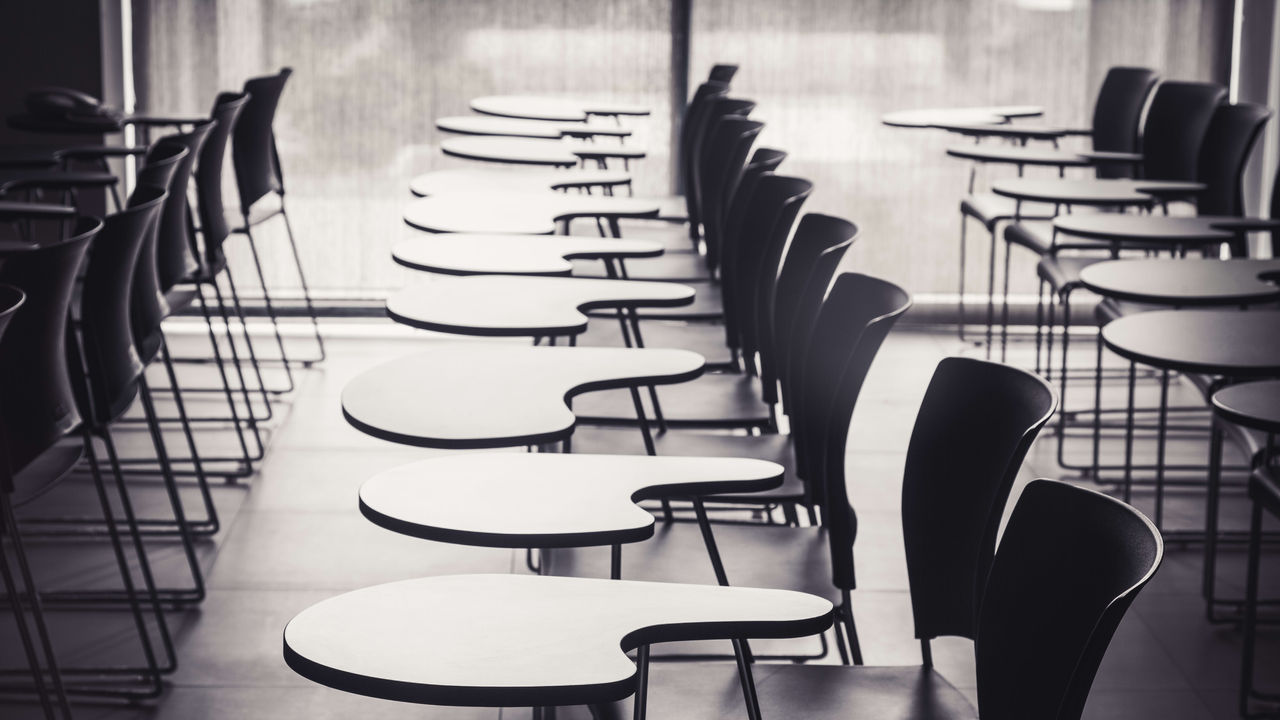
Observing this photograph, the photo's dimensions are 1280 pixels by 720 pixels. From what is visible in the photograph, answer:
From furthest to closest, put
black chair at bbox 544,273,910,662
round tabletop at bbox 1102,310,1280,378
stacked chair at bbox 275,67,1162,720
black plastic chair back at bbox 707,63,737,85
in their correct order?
black plastic chair back at bbox 707,63,737,85 < round tabletop at bbox 1102,310,1280,378 < black chair at bbox 544,273,910,662 < stacked chair at bbox 275,67,1162,720

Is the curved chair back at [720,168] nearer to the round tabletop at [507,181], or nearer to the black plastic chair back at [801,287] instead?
the round tabletop at [507,181]

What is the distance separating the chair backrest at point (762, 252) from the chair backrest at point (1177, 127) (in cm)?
273

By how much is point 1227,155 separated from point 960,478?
3700 mm

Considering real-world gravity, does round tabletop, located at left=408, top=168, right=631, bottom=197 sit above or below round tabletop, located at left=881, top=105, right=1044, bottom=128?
below

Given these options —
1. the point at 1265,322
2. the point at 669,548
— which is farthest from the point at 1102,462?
the point at 669,548

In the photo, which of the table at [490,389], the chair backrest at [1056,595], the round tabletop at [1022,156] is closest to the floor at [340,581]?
the table at [490,389]

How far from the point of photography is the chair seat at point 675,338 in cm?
396

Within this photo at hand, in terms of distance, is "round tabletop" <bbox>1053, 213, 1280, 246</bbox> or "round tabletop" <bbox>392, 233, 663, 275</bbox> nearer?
"round tabletop" <bbox>392, 233, 663, 275</bbox>

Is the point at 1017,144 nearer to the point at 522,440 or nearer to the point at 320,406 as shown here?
the point at 320,406

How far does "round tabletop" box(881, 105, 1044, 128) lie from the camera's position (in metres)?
6.28

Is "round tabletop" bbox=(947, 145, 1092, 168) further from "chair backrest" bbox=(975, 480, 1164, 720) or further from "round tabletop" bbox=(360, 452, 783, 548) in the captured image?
"chair backrest" bbox=(975, 480, 1164, 720)

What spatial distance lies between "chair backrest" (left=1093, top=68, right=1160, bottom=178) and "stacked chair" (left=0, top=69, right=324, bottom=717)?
3580 millimetres

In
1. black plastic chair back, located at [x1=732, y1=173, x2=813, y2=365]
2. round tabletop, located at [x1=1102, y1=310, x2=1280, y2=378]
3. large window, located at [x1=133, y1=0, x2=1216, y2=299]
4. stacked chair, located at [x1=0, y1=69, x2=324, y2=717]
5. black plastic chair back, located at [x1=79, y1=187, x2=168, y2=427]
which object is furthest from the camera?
large window, located at [x1=133, y1=0, x2=1216, y2=299]

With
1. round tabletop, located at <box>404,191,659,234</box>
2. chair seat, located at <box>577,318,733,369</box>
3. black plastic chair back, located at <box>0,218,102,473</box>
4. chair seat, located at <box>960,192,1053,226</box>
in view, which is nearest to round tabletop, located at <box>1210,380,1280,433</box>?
chair seat, located at <box>577,318,733,369</box>
